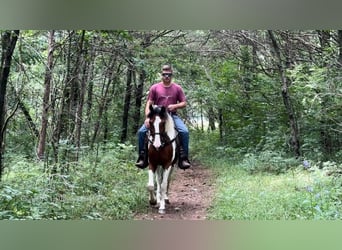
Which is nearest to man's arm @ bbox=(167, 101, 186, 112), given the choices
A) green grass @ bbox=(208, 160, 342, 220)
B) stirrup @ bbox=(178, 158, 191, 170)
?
stirrup @ bbox=(178, 158, 191, 170)

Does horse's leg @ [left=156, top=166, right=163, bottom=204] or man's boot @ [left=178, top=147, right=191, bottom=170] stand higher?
man's boot @ [left=178, top=147, right=191, bottom=170]

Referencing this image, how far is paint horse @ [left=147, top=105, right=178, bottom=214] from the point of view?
4.31m

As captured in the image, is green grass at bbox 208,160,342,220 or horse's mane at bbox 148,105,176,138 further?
horse's mane at bbox 148,105,176,138

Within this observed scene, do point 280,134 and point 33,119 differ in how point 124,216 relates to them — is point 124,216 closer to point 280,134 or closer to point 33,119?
point 33,119

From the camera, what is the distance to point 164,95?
4.59m

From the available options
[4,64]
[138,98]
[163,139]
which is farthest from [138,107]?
[4,64]

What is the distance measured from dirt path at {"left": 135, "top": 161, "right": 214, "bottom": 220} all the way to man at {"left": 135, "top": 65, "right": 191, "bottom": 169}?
0.29 m

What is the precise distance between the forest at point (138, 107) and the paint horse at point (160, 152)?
162 mm

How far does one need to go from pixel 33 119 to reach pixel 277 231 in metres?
2.63

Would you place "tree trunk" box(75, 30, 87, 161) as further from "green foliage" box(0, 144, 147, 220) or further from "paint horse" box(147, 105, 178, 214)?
"paint horse" box(147, 105, 178, 214)

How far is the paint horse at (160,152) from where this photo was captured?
431 cm

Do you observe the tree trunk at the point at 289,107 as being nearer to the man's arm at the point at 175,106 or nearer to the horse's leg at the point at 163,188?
the man's arm at the point at 175,106

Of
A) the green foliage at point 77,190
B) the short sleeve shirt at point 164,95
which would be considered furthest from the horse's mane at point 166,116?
the green foliage at point 77,190
